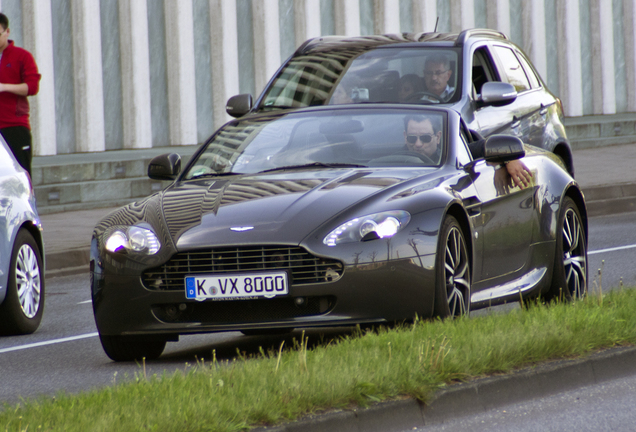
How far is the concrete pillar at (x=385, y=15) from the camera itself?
85.4 ft

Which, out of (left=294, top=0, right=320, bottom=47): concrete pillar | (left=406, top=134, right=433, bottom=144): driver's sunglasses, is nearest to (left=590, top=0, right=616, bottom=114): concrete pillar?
(left=294, top=0, right=320, bottom=47): concrete pillar

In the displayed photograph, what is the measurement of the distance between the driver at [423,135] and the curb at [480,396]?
6.48ft

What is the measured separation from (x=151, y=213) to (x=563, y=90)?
81.3 feet

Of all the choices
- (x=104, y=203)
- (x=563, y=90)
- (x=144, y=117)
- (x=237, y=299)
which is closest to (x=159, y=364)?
(x=237, y=299)

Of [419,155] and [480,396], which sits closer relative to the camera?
[480,396]

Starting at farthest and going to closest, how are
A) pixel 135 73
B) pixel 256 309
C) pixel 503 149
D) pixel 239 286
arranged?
1. pixel 135 73
2. pixel 503 149
3. pixel 256 309
4. pixel 239 286

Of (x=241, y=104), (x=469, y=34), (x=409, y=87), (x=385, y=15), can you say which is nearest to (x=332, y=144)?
(x=409, y=87)

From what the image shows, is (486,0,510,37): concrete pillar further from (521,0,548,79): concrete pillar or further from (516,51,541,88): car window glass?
(516,51,541,88): car window glass

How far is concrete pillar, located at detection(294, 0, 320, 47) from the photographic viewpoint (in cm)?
2467

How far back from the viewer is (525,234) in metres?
7.39

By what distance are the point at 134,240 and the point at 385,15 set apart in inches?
805

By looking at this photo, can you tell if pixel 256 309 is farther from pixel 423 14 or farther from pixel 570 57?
pixel 570 57

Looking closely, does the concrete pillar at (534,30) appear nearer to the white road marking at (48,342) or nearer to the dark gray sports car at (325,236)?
the dark gray sports car at (325,236)

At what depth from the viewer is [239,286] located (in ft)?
19.9
